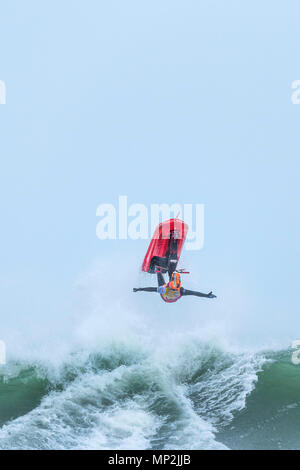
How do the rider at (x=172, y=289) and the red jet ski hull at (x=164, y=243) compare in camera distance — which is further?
the red jet ski hull at (x=164, y=243)

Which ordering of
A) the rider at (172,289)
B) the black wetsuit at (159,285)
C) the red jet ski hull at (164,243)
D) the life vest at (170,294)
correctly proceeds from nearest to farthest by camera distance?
the black wetsuit at (159,285) → the rider at (172,289) → the life vest at (170,294) → the red jet ski hull at (164,243)

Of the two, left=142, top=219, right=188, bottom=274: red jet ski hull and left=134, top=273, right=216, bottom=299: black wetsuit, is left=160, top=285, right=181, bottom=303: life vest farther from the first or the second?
left=142, top=219, right=188, bottom=274: red jet ski hull

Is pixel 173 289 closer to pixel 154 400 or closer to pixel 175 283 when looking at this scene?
pixel 175 283

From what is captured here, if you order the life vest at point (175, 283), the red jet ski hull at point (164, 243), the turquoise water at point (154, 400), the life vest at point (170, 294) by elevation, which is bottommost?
the turquoise water at point (154, 400)

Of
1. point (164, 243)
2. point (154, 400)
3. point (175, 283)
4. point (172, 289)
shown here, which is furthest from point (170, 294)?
point (154, 400)

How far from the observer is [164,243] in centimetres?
2025

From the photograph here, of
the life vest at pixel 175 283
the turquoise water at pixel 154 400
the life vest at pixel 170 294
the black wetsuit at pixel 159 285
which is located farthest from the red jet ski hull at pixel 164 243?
the turquoise water at pixel 154 400

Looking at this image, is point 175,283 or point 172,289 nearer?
point 175,283

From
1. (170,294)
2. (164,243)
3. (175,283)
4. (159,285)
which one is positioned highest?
(164,243)

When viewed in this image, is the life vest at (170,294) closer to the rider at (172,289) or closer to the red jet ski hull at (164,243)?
the rider at (172,289)

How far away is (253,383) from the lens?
18812 mm

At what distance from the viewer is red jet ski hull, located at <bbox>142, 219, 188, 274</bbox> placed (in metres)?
19.8

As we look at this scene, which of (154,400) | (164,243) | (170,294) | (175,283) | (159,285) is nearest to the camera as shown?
(154,400)

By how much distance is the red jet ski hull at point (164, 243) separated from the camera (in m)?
19.8
